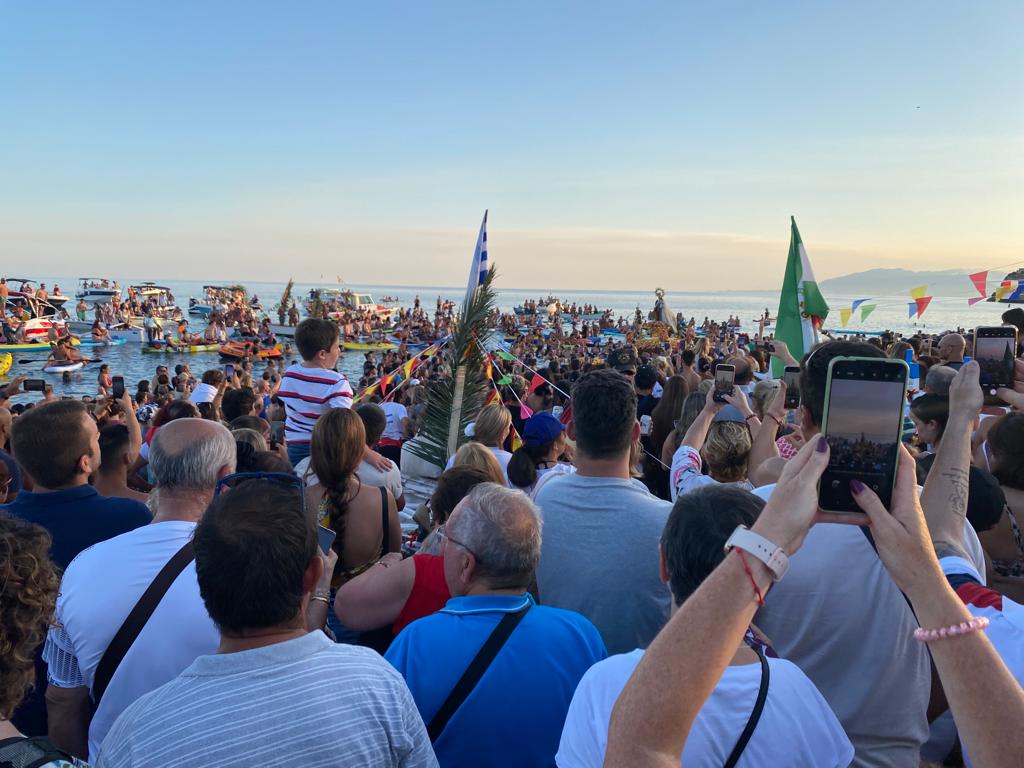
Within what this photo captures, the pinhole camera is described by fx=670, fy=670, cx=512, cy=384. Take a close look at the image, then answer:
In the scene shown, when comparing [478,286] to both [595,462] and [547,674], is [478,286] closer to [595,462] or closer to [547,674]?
[595,462]

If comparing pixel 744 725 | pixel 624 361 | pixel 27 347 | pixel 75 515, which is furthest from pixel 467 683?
pixel 27 347

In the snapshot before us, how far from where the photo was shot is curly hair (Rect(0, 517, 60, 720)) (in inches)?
60.2

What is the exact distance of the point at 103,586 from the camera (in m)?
2.32

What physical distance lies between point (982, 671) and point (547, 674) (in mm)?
1279

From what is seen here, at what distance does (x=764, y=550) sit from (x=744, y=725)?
526mm

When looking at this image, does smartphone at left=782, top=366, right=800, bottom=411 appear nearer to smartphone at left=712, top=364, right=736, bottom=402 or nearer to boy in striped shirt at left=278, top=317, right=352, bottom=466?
smartphone at left=712, top=364, right=736, bottom=402

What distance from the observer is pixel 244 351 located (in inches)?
1451

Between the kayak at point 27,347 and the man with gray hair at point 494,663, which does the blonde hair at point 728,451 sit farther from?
the kayak at point 27,347

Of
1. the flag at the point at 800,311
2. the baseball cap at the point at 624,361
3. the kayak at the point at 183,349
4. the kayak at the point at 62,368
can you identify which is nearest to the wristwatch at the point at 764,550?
the baseball cap at the point at 624,361

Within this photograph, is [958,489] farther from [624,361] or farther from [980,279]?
[980,279]

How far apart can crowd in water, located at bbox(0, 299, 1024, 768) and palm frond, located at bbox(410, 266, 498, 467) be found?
276 centimetres

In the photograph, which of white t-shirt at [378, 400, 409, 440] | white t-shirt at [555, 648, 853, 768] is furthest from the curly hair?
white t-shirt at [378, 400, 409, 440]

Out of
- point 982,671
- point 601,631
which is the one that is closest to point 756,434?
point 601,631

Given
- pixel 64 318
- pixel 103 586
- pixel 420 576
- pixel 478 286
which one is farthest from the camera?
pixel 64 318
